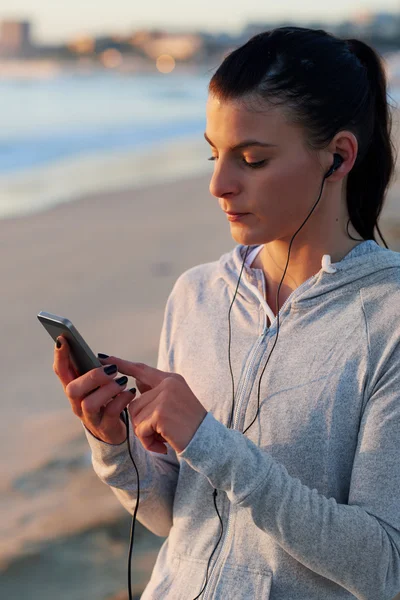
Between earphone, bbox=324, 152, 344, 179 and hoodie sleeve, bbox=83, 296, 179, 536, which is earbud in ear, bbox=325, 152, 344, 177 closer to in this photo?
earphone, bbox=324, 152, 344, 179

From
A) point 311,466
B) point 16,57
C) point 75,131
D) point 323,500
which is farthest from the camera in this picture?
point 16,57

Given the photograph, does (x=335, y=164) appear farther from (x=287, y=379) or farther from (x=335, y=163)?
(x=287, y=379)

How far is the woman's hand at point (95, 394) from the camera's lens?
1783 millimetres

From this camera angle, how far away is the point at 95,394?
1.79 metres

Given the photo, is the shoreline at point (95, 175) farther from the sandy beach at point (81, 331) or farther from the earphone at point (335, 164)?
the earphone at point (335, 164)

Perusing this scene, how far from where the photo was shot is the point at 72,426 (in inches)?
172

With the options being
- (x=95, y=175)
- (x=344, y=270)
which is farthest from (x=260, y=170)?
(x=95, y=175)

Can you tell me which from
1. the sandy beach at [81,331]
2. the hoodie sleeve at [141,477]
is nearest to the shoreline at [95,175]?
the sandy beach at [81,331]

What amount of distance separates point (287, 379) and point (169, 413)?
1.09 ft

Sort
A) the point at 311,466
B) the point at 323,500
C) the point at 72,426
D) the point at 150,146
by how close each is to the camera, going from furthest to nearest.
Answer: the point at 150,146 → the point at 72,426 → the point at 311,466 → the point at 323,500

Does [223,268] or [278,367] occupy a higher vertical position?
[223,268]

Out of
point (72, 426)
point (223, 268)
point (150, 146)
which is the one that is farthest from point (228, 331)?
point (150, 146)

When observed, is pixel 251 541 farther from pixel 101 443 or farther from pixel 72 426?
pixel 72 426

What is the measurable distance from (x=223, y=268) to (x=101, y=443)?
20.6 inches
